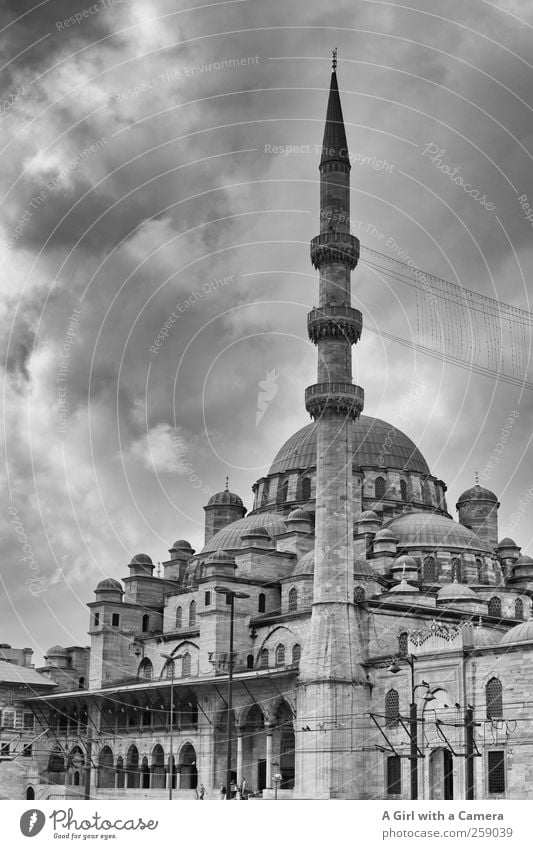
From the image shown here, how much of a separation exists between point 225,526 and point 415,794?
33.0 metres

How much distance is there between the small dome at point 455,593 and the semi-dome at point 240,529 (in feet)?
40.1

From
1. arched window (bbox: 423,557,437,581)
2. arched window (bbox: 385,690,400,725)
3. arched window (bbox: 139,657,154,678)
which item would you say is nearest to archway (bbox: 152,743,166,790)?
arched window (bbox: 139,657,154,678)

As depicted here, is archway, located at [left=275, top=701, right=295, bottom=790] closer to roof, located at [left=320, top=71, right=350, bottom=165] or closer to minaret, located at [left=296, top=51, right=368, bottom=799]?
minaret, located at [left=296, top=51, right=368, bottom=799]

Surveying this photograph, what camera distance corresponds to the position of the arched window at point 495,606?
197 ft

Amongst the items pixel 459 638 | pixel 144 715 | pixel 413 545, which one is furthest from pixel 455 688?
pixel 144 715

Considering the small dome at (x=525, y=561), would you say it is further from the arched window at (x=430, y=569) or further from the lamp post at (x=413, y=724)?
the lamp post at (x=413, y=724)

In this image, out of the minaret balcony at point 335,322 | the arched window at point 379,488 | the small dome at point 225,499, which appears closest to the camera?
the minaret balcony at point 335,322

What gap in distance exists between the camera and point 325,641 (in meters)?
45.9

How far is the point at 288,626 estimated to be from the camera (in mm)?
55875

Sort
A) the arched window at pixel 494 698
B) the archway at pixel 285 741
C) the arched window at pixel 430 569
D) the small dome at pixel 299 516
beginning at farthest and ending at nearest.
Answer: the small dome at pixel 299 516 → the arched window at pixel 430 569 → the archway at pixel 285 741 → the arched window at pixel 494 698

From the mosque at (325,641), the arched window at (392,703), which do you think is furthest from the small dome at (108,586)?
the arched window at (392,703)

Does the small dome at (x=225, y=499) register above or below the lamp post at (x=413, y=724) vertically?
above

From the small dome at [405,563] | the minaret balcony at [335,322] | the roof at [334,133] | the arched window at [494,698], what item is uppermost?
the roof at [334,133]

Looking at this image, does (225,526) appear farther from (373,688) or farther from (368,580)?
(373,688)
